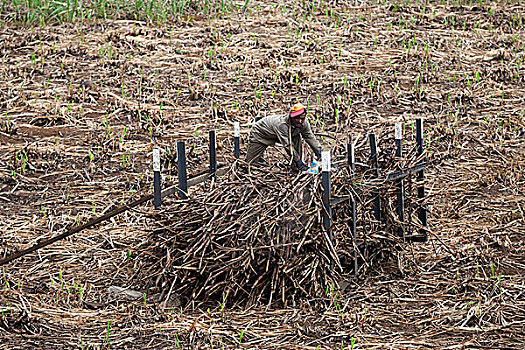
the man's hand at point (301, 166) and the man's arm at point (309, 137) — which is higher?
the man's arm at point (309, 137)

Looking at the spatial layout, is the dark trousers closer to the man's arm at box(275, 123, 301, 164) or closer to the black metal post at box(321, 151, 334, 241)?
the man's arm at box(275, 123, 301, 164)

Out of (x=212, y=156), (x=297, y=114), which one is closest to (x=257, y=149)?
(x=212, y=156)

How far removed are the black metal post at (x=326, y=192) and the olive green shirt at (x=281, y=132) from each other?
909 mm

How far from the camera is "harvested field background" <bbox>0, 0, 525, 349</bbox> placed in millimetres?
5117

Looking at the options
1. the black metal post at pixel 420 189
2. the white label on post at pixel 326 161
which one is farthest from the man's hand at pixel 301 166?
the black metal post at pixel 420 189

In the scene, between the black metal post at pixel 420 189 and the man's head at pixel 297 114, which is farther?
the black metal post at pixel 420 189

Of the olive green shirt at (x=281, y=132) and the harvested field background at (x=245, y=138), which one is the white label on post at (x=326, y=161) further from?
the olive green shirt at (x=281, y=132)

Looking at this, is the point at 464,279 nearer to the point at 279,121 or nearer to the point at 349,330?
the point at 349,330

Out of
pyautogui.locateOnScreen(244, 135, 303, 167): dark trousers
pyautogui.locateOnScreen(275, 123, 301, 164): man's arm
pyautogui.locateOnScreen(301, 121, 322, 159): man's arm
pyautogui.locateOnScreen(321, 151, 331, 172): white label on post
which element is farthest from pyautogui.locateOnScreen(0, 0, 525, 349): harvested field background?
pyautogui.locateOnScreen(321, 151, 331, 172): white label on post

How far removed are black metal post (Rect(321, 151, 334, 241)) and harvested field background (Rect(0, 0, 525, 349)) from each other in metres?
0.52

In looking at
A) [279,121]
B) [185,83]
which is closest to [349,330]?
[279,121]

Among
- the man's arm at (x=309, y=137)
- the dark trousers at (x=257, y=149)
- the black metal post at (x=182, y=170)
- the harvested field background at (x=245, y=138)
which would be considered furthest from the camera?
the dark trousers at (x=257, y=149)

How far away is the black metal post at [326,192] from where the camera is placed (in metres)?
5.31

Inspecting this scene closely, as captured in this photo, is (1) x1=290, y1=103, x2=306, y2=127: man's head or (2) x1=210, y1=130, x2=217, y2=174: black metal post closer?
(1) x1=290, y1=103, x2=306, y2=127: man's head
